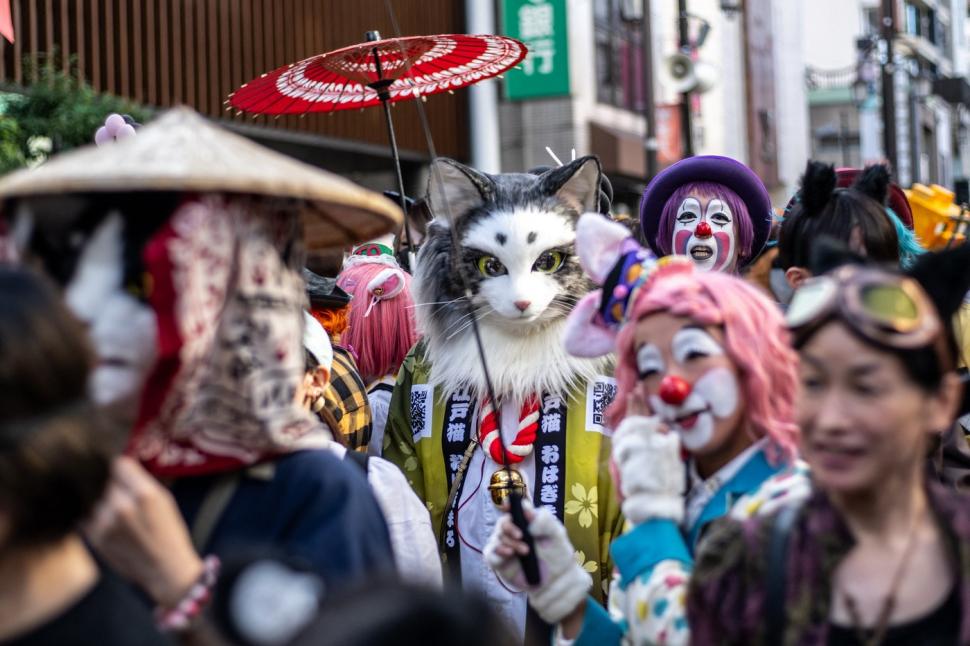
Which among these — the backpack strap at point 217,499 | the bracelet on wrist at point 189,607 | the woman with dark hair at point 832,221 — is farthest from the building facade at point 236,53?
the bracelet on wrist at point 189,607

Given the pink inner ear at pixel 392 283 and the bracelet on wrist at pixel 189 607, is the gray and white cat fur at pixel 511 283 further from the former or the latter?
the bracelet on wrist at pixel 189 607

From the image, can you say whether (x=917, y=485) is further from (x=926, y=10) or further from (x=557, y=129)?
(x=926, y=10)

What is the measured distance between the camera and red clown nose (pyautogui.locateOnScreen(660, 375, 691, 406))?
2.56 m

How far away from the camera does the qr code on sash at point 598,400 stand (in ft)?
14.0

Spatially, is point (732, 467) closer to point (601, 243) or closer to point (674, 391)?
point (674, 391)

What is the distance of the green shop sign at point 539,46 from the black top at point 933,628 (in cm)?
1467

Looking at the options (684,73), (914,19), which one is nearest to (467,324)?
(684,73)

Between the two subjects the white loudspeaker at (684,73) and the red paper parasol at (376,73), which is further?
the white loudspeaker at (684,73)

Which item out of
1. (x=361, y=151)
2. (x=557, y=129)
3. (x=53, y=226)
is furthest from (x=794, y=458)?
(x=557, y=129)

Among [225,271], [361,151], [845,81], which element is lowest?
[845,81]

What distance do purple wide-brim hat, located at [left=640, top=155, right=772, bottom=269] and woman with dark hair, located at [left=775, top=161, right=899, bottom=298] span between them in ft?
1.18

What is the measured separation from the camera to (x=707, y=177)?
4.86 metres

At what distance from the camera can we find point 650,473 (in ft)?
8.27

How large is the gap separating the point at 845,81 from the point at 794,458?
40462 mm
